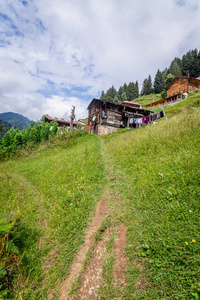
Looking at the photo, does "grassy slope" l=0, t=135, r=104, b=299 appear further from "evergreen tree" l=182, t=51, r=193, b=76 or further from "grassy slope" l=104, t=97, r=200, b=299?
"evergreen tree" l=182, t=51, r=193, b=76

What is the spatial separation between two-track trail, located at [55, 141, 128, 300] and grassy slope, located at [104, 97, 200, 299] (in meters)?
0.25

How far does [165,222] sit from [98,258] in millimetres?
1953

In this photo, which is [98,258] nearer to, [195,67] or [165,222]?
[165,222]

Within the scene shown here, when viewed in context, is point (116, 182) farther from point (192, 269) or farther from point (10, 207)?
point (10, 207)

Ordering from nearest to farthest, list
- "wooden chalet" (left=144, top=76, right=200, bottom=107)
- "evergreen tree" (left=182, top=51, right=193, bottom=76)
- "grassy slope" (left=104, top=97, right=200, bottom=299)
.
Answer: "grassy slope" (left=104, top=97, right=200, bottom=299) < "wooden chalet" (left=144, top=76, right=200, bottom=107) < "evergreen tree" (left=182, top=51, right=193, bottom=76)

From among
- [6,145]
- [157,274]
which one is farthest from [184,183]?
[6,145]

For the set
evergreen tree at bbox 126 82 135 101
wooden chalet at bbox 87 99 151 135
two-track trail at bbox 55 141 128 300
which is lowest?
two-track trail at bbox 55 141 128 300

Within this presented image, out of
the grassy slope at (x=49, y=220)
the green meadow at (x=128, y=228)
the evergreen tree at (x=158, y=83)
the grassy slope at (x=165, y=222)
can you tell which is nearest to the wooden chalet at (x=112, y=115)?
the grassy slope at (x=49, y=220)

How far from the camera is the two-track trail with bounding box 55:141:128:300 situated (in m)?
2.61

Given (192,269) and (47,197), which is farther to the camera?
(47,197)

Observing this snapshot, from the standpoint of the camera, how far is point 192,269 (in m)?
2.39

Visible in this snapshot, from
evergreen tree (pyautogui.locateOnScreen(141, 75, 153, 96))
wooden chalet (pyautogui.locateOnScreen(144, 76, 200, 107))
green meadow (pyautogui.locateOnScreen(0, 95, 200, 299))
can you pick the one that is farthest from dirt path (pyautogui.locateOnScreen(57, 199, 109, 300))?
evergreen tree (pyautogui.locateOnScreen(141, 75, 153, 96))

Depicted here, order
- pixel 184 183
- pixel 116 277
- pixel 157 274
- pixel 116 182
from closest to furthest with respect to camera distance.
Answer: pixel 157 274 → pixel 116 277 → pixel 184 183 → pixel 116 182

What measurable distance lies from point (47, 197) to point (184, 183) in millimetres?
5614
